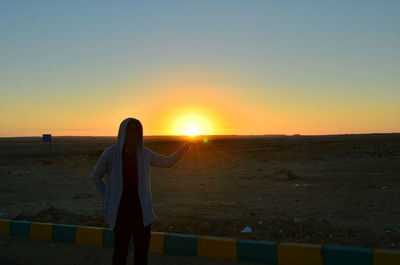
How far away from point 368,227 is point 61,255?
4.64 meters

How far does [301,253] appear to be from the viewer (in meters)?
5.12

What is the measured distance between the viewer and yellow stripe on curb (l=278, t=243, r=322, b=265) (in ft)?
16.6

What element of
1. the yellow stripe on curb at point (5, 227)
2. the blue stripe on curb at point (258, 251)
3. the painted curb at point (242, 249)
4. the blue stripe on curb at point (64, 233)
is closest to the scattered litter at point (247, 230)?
the painted curb at point (242, 249)

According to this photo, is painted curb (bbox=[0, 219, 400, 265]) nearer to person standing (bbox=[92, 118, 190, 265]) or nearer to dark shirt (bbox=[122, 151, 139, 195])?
person standing (bbox=[92, 118, 190, 265])

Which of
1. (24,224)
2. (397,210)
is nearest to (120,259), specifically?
(24,224)

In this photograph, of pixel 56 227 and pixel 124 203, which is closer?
pixel 124 203

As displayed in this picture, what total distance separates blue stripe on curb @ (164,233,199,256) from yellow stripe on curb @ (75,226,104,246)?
1.15 metres

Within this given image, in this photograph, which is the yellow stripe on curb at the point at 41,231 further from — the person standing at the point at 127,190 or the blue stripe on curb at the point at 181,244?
the person standing at the point at 127,190

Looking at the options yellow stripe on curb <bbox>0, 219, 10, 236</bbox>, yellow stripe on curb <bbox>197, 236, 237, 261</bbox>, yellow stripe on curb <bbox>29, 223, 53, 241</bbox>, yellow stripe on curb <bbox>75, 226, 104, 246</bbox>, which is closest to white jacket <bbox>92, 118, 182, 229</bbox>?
yellow stripe on curb <bbox>197, 236, 237, 261</bbox>

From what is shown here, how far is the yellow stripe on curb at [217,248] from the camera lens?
5492 mm

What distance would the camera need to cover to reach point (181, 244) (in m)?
5.79

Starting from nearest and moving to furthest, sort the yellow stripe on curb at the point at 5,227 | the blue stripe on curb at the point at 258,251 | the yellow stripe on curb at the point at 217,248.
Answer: the blue stripe on curb at the point at 258,251, the yellow stripe on curb at the point at 217,248, the yellow stripe on curb at the point at 5,227

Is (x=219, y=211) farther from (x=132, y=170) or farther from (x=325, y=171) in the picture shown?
(x=325, y=171)

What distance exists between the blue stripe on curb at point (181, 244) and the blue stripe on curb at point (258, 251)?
674 mm
